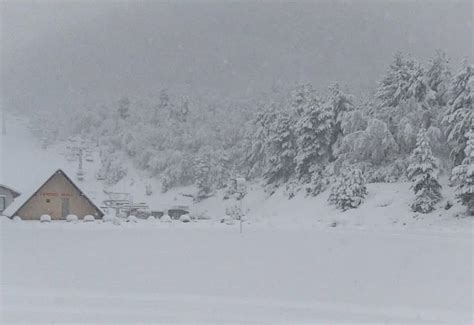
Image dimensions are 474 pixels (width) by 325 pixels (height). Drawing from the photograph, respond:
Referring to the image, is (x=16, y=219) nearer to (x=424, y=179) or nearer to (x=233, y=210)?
(x=233, y=210)

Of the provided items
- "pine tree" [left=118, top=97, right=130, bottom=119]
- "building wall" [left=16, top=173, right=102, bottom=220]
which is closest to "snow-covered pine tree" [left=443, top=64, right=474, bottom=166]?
"building wall" [left=16, top=173, right=102, bottom=220]

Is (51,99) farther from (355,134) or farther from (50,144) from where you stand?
(355,134)

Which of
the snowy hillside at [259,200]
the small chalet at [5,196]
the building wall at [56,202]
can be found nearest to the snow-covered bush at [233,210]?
the snowy hillside at [259,200]

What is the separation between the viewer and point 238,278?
12750 mm

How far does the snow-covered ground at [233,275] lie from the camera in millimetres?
9648

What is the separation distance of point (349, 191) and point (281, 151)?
45.9 feet

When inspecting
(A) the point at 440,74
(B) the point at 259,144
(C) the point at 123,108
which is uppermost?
(A) the point at 440,74

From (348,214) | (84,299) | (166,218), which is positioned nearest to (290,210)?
(348,214)

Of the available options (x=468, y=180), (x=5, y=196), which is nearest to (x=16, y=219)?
(x=5, y=196)

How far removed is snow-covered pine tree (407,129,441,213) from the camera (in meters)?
27.3

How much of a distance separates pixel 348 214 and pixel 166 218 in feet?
33.4

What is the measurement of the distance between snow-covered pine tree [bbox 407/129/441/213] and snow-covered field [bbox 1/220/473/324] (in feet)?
27.3

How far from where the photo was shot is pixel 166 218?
2859 cm

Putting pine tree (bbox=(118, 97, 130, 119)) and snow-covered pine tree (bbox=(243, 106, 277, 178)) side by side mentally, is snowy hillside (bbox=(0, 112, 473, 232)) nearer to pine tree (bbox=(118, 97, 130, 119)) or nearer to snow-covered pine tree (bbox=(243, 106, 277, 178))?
snow-covered pine tree (bbox=(243, 106, 277, 178))
